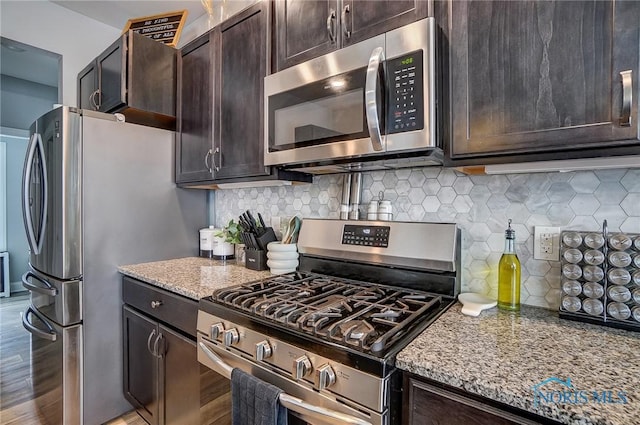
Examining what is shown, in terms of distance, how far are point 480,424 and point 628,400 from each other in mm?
279

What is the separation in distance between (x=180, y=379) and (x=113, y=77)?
186 centimetres

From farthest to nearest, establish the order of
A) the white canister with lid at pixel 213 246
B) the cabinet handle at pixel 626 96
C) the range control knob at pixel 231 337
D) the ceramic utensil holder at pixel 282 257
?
the white canister with lid at pixel 213 246
the ceramic utensil holder at pixel 282 257
the range control knob at pixel 231 337
the cabinet handle at pixel 626 96

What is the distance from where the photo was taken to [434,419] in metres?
0.78

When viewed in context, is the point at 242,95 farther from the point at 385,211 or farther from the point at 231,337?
the point at 231,337

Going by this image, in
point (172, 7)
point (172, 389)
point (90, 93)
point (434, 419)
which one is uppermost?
point (172, 7)

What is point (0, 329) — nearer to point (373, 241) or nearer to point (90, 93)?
point (90, 93)

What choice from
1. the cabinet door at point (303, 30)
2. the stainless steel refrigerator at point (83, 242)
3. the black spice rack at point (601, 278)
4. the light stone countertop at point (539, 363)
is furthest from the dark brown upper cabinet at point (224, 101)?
the black spice rack at point (601, 278)

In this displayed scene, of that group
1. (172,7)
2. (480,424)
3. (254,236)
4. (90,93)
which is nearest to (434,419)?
(480,424)

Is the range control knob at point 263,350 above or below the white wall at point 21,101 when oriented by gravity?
below

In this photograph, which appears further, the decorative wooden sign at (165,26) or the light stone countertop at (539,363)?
the decorative wooden sign at (165,26)

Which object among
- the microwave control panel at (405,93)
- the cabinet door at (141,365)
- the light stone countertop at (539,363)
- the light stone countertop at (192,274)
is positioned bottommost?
the cabinet door at (141,365)

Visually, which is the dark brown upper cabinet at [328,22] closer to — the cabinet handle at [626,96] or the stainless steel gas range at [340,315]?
the cabinet handle at [626,96]

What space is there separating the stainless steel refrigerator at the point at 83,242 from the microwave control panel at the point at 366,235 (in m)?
1.33

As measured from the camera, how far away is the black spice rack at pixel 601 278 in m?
0.96
